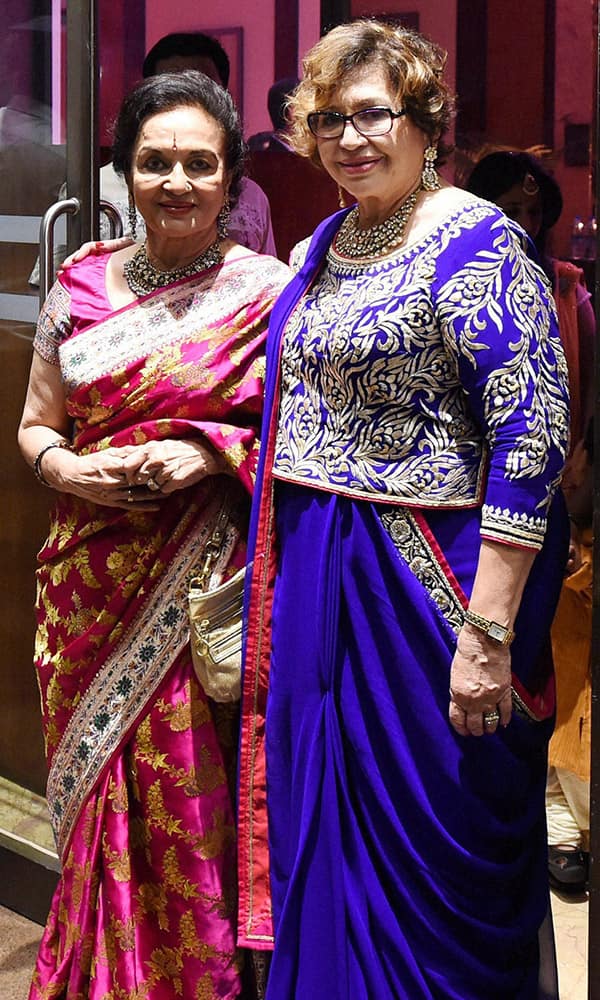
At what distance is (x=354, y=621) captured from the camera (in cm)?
202

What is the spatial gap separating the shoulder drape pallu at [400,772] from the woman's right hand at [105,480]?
0.29m

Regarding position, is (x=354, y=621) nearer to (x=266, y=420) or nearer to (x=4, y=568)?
(x=266, y=420)

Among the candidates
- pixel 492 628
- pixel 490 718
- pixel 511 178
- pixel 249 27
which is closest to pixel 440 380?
pixel 492 628

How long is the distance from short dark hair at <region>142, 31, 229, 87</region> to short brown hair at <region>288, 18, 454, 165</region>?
1.91 ft

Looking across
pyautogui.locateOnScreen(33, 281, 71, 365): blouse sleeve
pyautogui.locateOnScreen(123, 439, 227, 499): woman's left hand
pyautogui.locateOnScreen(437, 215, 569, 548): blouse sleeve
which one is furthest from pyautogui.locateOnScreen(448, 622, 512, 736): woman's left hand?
pyautogui.locateOnScreen(33, 281, 71, 365): blouse sleeve

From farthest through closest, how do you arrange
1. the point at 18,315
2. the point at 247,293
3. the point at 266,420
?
the point at 18,315, the point at 247,293, the point at 266,420

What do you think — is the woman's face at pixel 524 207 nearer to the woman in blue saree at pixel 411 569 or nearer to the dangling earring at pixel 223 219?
the woman in blue saree at pixel 411 569

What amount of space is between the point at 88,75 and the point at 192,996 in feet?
5.41

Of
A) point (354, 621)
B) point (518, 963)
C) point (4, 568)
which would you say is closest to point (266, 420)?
point (354, 621)

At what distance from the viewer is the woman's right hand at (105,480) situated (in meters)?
2.22

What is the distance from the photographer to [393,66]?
195 centimetres

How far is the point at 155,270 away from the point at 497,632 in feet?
2.85

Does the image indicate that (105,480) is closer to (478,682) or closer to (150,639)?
(150,639)

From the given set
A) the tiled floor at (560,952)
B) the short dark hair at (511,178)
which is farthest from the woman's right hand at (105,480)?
the tiled floor at (560,952)
